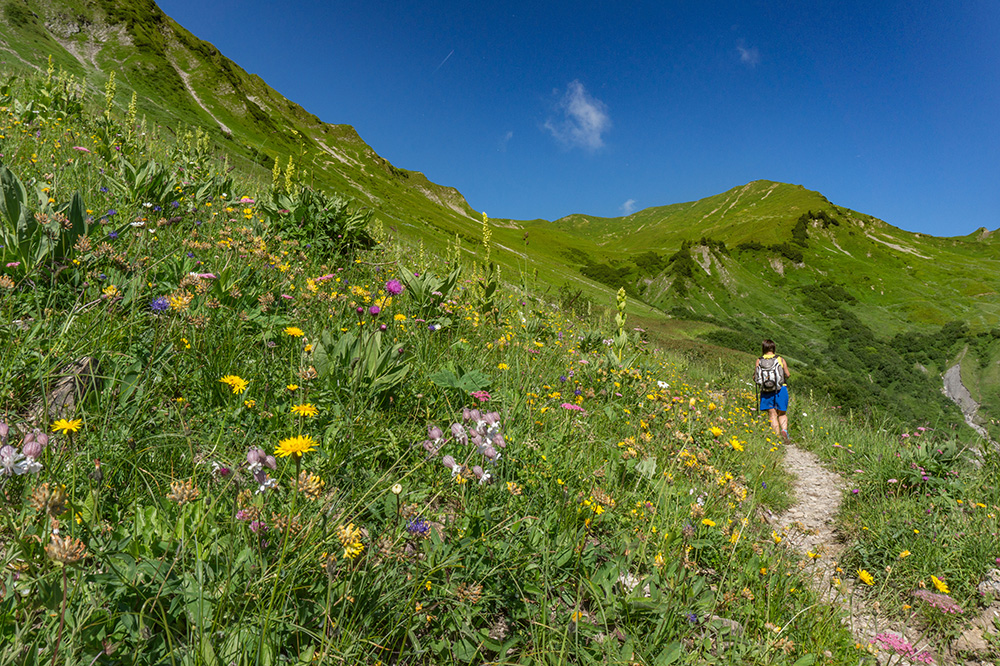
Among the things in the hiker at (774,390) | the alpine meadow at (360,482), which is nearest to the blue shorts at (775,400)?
the hiker at (774,390)

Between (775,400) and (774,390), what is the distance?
24cm

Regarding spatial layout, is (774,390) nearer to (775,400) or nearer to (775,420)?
(775,400)

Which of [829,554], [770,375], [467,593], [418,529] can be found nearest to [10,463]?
[418,529]

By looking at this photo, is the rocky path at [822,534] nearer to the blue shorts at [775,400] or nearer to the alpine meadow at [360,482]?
the alpine meadow at [360,482]

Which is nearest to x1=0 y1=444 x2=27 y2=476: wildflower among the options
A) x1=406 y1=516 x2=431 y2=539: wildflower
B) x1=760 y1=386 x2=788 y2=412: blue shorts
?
x1=406 y1=516 x2=431 y2=539: wildflower

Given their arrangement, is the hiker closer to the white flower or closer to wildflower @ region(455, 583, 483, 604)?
wildflower @ region(455, 583, 483, 604)

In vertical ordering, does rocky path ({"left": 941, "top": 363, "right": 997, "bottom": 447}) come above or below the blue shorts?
above

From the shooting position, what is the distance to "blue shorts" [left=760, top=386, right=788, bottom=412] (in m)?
8.66

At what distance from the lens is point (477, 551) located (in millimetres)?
1798

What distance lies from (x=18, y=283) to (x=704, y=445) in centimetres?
578

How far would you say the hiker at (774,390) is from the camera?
27.9 feet

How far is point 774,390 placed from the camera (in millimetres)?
8625

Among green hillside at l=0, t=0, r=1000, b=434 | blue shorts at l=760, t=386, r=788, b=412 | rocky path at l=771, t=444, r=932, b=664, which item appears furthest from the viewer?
green hillside at l=0, t=0, r=1000, b=434

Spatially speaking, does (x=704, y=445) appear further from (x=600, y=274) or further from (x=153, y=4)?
(x=153, y=4)
